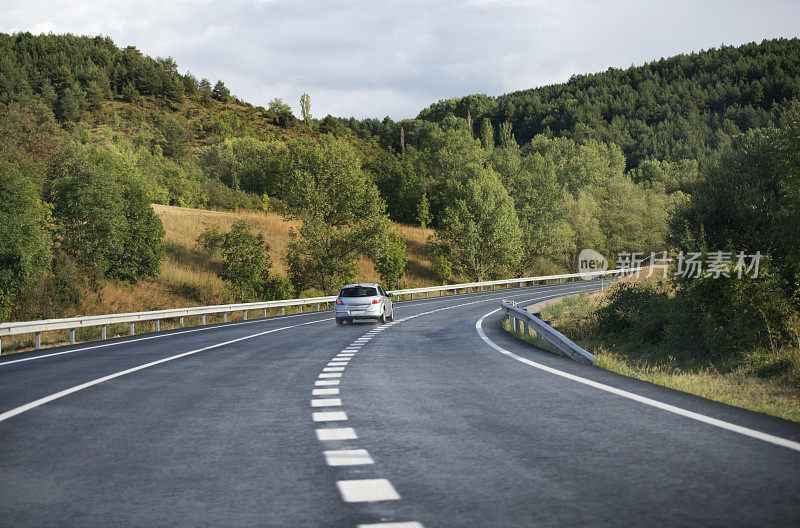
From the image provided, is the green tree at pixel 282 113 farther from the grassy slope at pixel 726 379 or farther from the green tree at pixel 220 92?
the grassy slope at pixel 726 379

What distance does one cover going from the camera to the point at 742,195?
62.2 ft

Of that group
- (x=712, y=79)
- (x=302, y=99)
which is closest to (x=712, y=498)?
(x=302, y=99)

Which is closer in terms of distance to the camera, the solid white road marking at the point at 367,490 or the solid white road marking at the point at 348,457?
the solid white road marking at the point at 367,490

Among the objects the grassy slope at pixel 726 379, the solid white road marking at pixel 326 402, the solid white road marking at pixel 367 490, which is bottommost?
the grassy slope at pixel 726 379

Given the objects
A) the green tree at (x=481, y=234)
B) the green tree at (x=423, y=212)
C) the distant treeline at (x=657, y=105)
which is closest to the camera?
the green tree at (x=481, y=234)

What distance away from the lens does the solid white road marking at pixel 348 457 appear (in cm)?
576

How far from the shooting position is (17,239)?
33375mm

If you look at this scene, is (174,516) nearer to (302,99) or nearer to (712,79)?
(302,99)

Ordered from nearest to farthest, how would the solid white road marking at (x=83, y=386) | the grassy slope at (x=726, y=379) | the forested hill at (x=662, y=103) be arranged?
the solid white road marking at (x=83, y=386), the grassy slope at (x=726, y=379), the forested hill at (x=662, y=103)

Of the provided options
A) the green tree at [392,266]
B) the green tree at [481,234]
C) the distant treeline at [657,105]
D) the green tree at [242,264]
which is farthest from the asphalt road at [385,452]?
the distant treeline at [657,105]

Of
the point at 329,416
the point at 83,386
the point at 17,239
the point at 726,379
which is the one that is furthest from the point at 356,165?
the point at 329,416

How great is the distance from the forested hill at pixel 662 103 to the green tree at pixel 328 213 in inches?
3911

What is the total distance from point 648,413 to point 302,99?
5903 inches

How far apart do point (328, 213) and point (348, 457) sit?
50.0m
